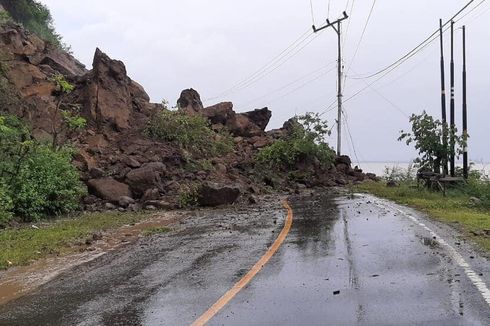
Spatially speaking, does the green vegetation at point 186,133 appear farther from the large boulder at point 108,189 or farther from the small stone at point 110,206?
the small stone at point 110,206

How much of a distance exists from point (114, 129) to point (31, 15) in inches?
932

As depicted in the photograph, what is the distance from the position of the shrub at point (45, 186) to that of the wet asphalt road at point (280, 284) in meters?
6.85

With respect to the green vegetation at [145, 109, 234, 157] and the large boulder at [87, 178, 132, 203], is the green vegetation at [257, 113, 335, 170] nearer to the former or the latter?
the green vegetation at [145, 109, 234, 157]

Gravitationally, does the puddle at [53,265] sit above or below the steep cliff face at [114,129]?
below

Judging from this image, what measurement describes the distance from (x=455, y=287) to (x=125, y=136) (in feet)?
76.6

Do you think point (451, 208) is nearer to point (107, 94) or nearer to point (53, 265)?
point (53, 265)

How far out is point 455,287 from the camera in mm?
7078

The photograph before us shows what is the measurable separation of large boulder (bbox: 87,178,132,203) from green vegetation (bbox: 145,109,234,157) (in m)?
7.59

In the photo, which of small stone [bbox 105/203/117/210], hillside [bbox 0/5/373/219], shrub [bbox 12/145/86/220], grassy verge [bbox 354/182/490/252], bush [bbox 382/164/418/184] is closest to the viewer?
grassy verge [bbox 354/182/490/252]

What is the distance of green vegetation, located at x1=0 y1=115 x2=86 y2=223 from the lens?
1778 cm

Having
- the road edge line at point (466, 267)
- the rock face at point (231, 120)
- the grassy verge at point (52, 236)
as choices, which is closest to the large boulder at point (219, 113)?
the rock face at point (231, 120)

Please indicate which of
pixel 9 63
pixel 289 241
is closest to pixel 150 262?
pixel 289 241

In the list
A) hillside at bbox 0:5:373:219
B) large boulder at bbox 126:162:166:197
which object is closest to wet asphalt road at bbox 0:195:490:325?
hillside at bbox 0:5:373:219

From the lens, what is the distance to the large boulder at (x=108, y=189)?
21.1 m
